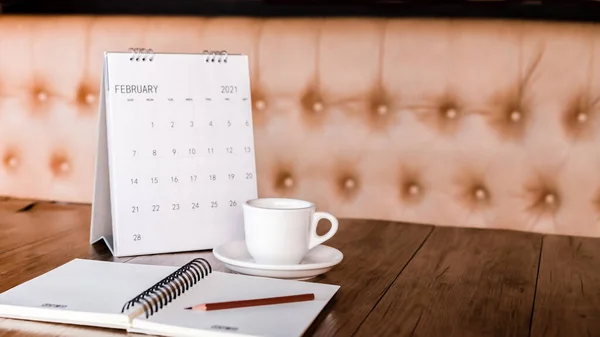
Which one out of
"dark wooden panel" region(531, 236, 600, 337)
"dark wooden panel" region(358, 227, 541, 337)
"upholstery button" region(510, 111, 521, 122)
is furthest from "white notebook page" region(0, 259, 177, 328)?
"upholstery button" region(510, 111, 521, 122)

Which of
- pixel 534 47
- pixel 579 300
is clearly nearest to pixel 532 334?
pixel 579 300

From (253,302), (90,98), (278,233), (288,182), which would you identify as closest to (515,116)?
(288,182)

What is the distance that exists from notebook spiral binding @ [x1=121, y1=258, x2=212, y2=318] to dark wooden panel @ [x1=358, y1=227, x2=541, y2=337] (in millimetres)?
198

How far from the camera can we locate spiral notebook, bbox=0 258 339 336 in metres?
0.65

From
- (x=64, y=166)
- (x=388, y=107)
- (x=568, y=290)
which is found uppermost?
(x=388, y=107)

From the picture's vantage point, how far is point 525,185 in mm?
1268

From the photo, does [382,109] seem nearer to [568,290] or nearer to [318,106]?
[318,106]

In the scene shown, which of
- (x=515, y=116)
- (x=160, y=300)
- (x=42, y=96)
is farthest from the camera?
(x=42, y=96)

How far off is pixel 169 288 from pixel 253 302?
0.09m

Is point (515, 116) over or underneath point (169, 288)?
over

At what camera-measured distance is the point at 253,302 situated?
2.31ft

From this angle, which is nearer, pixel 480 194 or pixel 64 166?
pixel 480 194

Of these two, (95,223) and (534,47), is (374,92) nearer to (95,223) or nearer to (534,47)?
(534,47)

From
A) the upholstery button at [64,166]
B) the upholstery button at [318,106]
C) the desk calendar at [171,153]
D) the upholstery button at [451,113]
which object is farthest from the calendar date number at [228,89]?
the upholstery button at [64,166]
